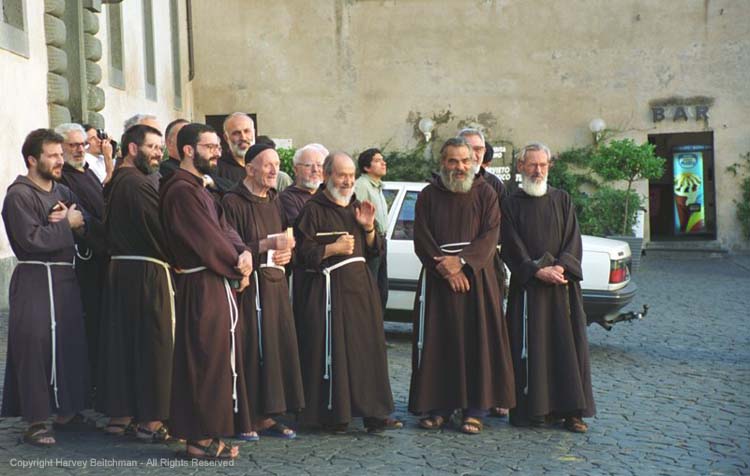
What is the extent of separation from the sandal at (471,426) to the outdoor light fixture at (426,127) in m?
17.6

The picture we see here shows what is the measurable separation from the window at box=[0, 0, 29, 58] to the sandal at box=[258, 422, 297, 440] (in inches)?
315

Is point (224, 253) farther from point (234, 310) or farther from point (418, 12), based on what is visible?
point (418, 12)

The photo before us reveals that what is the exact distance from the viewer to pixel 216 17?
25703 mm

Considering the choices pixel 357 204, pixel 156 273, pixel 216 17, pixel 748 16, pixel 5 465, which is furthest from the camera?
pixel 216 17

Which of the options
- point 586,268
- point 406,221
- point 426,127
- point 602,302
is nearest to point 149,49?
point 426,127

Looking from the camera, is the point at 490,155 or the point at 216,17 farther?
the point at 216,17

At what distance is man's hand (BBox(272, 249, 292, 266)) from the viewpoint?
7.36m

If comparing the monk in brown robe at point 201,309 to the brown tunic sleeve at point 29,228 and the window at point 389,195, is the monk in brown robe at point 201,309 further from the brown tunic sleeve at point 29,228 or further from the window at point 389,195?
the window at point 389,195

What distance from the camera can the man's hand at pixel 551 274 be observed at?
7945 mm

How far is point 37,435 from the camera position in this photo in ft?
23.6

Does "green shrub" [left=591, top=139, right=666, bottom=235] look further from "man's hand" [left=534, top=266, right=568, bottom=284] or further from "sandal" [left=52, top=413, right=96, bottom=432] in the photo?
"sandal" [left=52, top=413, right=96, bottom=432]

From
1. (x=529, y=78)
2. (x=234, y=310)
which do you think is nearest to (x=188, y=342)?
(x=234, y=310)

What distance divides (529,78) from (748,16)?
473 centimetres

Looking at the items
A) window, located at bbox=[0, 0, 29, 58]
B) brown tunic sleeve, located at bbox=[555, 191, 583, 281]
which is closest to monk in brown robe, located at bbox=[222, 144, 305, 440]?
brown tunic sleeve, located at bbox=[555, 191, 583, 281]
